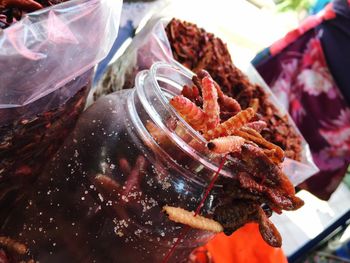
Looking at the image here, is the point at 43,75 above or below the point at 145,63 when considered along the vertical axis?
above

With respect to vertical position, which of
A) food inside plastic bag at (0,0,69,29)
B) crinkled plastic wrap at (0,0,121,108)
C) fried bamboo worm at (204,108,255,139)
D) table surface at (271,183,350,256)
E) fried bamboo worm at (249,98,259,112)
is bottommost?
table surface at (271,183,350,256)

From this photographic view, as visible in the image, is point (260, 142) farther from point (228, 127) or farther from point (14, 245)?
point (14, 245)

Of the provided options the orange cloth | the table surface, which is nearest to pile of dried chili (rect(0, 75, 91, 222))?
the orange cloth

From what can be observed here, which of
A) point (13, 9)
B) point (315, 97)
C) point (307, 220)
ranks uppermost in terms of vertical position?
point (13, 9)

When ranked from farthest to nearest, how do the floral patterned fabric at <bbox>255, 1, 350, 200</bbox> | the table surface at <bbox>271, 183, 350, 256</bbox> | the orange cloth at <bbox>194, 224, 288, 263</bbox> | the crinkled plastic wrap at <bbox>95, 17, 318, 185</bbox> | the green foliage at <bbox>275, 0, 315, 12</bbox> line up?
the green foliage at <bbox>275, 0, 315, 12</bbox>, the floral patterned fabric at <bbox>255, 1, 350, 200</bbox>, the table surface at <bbox>271, 183, 350, 256</bbox>, the crinkled plastic wrap at <bbox>95, 17, 318, 185</bbox>, the orange cloth at <bbox>194, 224, 288, 263</bbox>

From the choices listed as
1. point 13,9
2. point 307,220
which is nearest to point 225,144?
point 13,9

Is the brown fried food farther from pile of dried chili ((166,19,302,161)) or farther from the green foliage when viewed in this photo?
the green foliage

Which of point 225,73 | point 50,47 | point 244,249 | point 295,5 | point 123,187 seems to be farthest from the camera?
point 295,5

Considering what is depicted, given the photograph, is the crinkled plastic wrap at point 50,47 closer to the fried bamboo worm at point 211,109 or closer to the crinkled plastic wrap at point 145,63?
the fried bamboo worm at point 211,109
